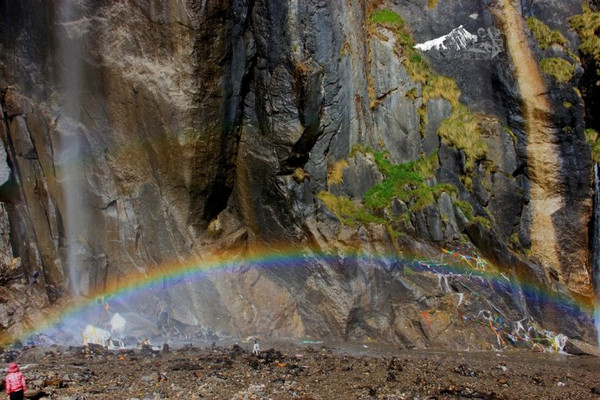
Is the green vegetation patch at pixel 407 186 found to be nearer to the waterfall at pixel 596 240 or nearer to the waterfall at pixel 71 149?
the waterfall at pixel 596 240

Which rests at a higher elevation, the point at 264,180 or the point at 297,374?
the point at 264,180

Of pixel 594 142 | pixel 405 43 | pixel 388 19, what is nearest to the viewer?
pixel 594 142

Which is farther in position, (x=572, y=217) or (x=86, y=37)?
(x=572, y=217)

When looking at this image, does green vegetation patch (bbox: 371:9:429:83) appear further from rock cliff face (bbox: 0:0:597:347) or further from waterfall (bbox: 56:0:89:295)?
waterfall (bbox: 56:0:89:295)

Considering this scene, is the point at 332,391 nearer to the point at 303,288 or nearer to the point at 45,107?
the point at 303,288

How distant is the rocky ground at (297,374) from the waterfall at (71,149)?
157 inches

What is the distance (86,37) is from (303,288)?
10.6m

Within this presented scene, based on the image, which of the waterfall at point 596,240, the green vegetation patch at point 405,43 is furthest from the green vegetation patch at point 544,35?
the waterfall at point 596,240

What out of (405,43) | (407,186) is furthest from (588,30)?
(407,186)

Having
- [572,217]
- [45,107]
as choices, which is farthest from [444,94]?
[45,107]

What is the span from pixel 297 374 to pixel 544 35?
1703 cm

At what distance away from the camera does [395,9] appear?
74.3ft

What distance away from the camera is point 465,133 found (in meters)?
20.0

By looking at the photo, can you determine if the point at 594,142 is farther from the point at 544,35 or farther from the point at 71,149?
the point at 71,149
